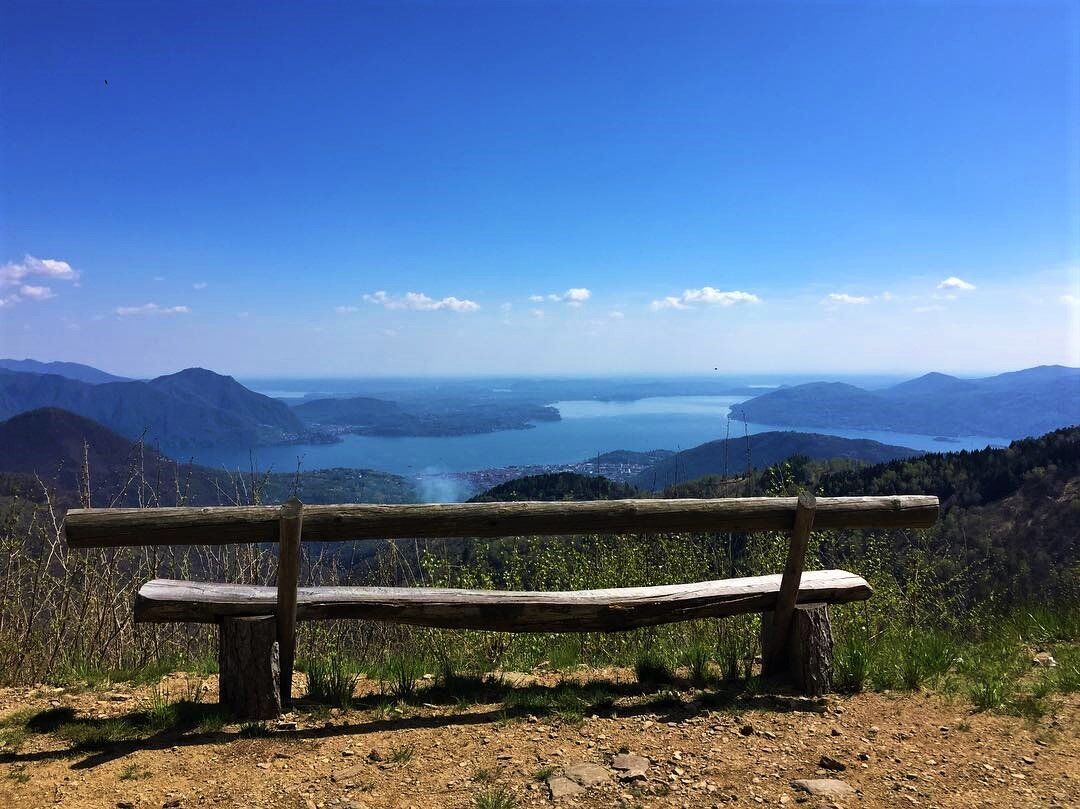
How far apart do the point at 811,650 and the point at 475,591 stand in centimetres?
252

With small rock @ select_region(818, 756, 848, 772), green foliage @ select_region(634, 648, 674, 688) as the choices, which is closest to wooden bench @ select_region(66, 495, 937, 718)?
green foliage @ select_region(634, 648, 674, 688)

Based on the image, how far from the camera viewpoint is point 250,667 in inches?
156

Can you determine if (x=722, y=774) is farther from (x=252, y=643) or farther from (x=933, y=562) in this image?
(x=933, y=562)

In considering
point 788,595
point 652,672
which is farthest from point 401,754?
point 788,595

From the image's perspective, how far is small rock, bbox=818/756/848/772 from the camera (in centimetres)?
342

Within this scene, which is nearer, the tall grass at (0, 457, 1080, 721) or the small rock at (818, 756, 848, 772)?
the small rock at (818, 756, 848, 772)

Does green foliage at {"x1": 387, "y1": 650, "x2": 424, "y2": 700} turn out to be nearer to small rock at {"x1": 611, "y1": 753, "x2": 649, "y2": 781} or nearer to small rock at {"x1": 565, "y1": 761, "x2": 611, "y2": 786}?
small rock at {"x1": 565, "y1": 761, "x2": 611, "y2": 786}

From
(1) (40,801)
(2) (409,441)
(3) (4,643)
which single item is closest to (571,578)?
(1) (40,801)

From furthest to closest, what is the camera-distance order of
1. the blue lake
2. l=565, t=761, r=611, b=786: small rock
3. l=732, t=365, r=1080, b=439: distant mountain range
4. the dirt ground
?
l=732, t=365, r=1080, b=439: distant mountain range
the blue lake
l=565, t=761, r=611, b=786: small rock
the dirt ground

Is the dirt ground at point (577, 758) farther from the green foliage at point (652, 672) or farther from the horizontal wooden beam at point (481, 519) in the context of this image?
the horizontal wooden beam at point (481, 519)

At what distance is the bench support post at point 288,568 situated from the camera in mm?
3932

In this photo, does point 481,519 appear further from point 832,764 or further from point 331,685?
point 832,764

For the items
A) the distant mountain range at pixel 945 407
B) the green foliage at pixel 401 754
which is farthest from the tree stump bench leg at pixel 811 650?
the distant mountain range at pixel 945 407

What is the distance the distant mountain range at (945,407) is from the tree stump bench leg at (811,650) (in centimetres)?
12124
